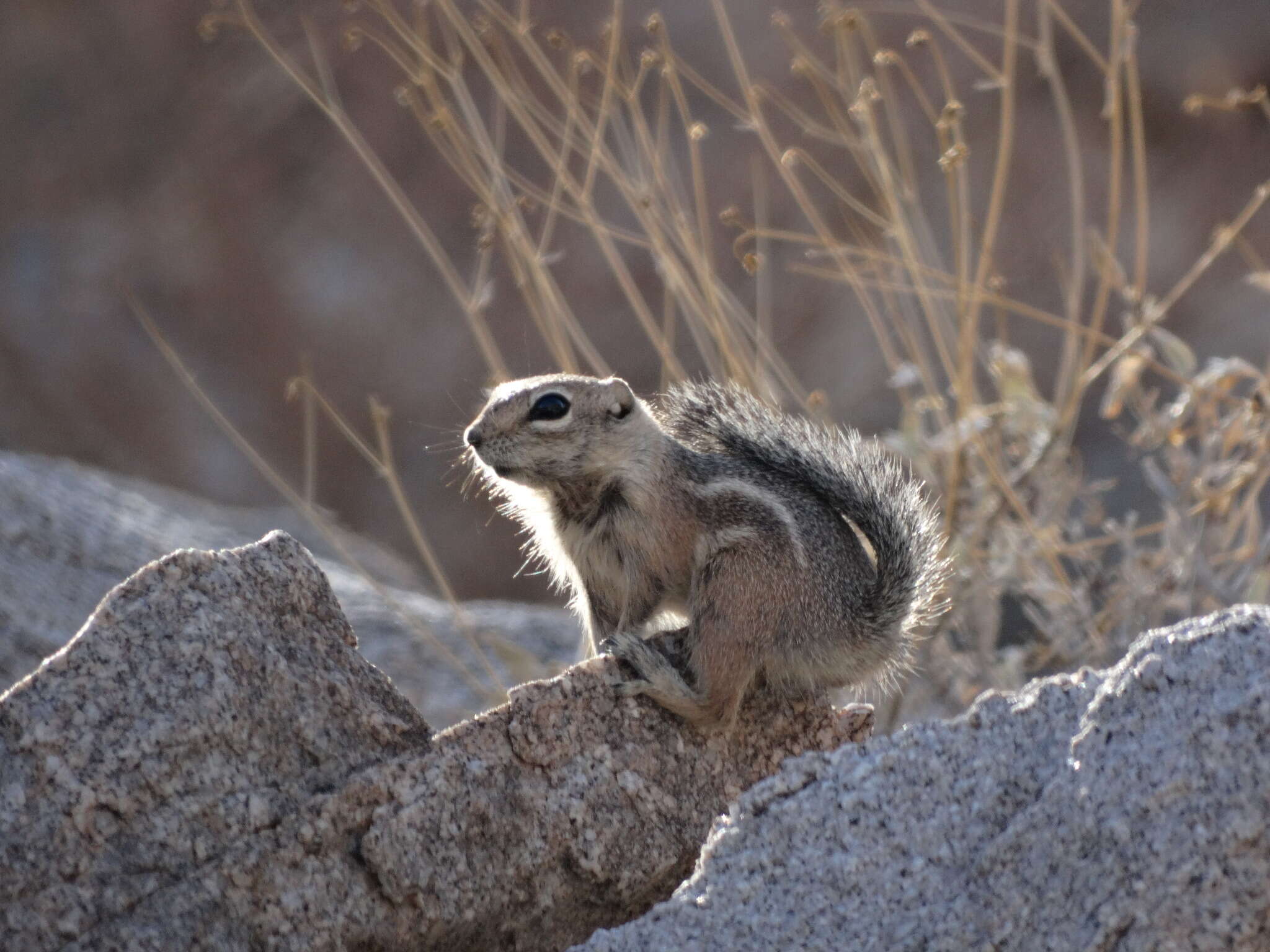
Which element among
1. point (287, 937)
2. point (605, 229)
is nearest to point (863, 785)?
point (287, 937)

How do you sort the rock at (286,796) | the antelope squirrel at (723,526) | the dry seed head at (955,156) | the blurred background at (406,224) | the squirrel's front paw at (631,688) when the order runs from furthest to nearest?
the blurred background at (406,224) → the dry seed head at (955,156) → the antelope squirrel at (723,526) → the squirrel's front paw at (631,688) → the rock at (286,796)

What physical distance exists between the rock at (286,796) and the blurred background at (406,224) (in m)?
7.88

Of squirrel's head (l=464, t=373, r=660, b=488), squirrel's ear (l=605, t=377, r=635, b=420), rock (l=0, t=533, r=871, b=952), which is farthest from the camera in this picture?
squirrel's ear (l=605, t=377, r=635, b=420)

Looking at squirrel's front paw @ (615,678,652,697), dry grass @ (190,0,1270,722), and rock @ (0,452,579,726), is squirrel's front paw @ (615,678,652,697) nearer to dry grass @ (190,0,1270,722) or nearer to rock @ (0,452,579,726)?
dry grass @ (190,0,1270,722)

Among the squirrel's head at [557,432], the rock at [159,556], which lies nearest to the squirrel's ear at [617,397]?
the squirrel's head at [557,432]

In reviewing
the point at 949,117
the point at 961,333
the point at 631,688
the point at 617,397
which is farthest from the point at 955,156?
the point at 631,688

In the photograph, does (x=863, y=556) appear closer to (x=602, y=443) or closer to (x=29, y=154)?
(x=602, y=443)

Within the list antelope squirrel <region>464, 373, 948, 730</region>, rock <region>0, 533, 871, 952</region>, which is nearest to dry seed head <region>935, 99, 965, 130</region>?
antelope squirrel <region>464, 373, 948, 730</region>

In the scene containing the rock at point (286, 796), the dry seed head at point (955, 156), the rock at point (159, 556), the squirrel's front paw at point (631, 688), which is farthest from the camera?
the rock at point (159, 556)

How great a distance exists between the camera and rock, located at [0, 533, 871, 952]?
102 inches

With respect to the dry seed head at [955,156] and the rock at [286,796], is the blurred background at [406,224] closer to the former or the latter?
the dry seed head at [955,156]

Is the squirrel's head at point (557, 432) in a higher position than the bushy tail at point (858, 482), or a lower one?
higher

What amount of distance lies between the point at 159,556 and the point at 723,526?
2857 mm

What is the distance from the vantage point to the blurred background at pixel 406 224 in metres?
11.6
